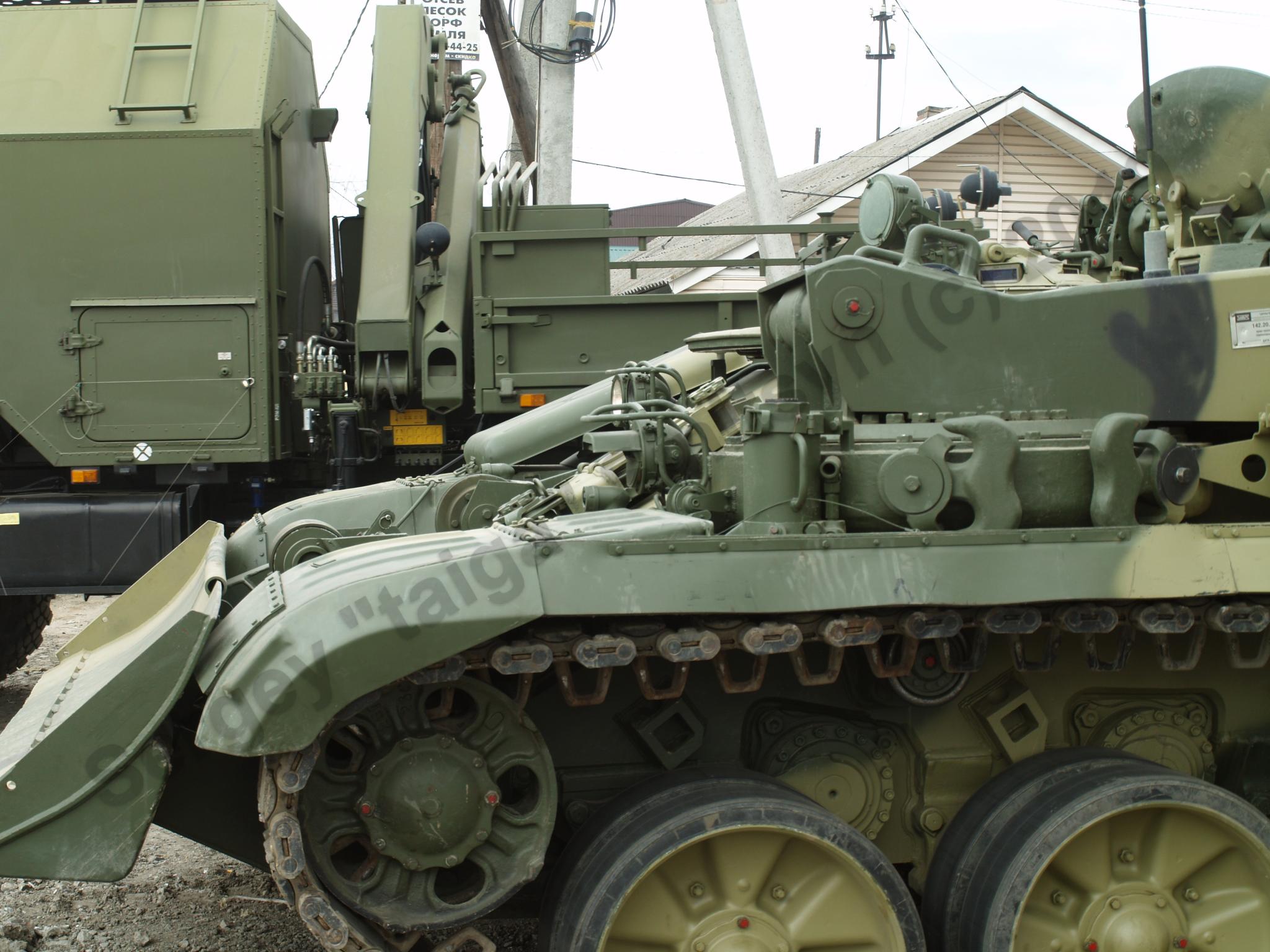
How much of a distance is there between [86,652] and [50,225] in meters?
4.83

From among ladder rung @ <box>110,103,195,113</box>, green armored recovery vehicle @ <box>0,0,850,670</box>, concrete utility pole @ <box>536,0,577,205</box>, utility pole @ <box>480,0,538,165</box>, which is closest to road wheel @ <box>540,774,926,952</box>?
green armored recovery vehicle @ <box>0,0,850,670</box>

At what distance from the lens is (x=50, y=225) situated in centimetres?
810

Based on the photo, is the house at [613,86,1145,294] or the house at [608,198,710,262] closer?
the house at [613,86,1145,294]

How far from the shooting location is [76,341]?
813 cm

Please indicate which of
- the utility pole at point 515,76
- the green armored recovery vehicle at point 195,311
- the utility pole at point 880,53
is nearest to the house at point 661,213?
the utility pole at point 880,53

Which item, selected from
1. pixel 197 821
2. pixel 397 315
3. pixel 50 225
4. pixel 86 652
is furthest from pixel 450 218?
pixel 197 821

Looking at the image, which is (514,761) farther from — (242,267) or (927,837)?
(242,267)

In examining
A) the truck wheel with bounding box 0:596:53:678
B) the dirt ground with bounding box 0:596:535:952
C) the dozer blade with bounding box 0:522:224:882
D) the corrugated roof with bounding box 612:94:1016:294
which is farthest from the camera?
the corrugated roof with bounding box 612:94:1016:294

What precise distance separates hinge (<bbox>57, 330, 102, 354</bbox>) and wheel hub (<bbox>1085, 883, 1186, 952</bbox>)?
6.75m

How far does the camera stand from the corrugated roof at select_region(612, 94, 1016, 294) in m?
16.9

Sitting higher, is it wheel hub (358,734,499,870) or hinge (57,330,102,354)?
hinge (57,330,102,354)

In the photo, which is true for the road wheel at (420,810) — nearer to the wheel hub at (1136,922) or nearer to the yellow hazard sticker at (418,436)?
the wheel hub at (1136,922)

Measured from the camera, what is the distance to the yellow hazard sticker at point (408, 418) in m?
9.22

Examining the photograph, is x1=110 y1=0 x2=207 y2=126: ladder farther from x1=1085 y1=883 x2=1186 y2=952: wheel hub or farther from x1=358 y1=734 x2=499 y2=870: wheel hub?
x1=1085 y1=883 x2=1186 y2=952: wheel hub
